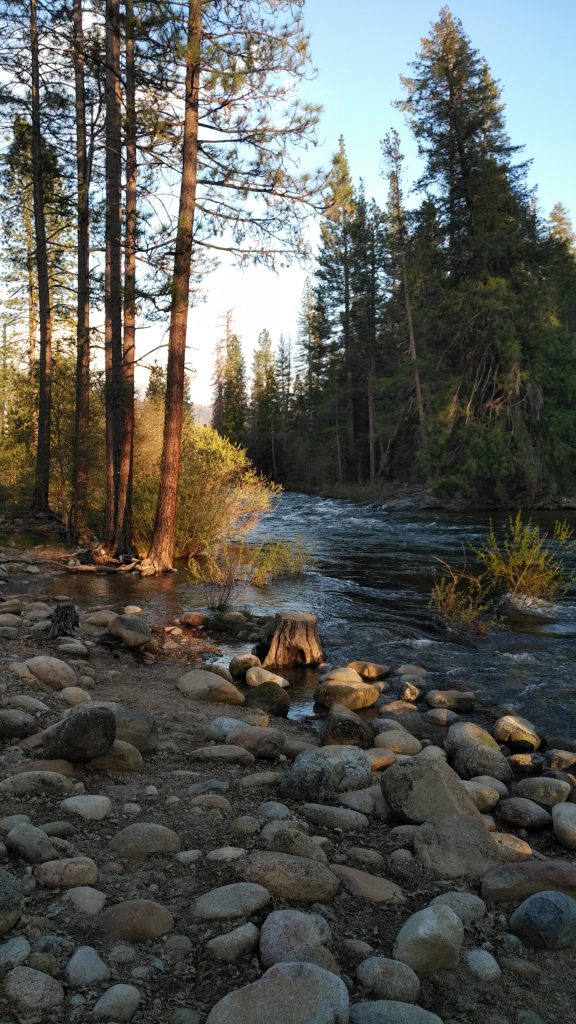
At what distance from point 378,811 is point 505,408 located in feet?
78.7

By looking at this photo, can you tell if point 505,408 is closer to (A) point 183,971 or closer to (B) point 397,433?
(B) point 397,433

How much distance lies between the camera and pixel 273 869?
252cm

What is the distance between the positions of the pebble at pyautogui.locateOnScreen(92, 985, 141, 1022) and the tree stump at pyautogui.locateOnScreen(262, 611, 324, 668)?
16.5ft

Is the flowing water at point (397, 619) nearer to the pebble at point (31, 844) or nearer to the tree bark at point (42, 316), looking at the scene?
the pebble at point (31, 844)

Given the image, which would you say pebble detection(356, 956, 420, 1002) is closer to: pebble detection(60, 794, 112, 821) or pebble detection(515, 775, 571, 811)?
pebble detection(60, 794, 112, 821)

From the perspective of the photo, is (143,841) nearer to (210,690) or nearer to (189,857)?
(189,857)

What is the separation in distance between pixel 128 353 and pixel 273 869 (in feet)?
35.1

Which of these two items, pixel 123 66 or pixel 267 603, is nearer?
pixel 267 603

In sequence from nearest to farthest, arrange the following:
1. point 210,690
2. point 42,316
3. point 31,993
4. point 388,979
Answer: point 31,993 < point 388,979 < point 210,690 < point 42,316

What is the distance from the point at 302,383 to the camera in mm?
58062

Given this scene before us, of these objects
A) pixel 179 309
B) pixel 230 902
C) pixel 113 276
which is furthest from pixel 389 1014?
pixel 113 276

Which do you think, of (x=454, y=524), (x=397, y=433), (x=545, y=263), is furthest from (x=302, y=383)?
(x=454, y=524)

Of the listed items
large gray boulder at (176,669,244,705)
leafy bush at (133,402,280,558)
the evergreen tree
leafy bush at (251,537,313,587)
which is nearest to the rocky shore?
large gray boulder at (176,669,244,705)

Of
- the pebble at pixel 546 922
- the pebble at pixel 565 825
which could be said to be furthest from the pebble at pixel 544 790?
the pebble at pixel 546 922
